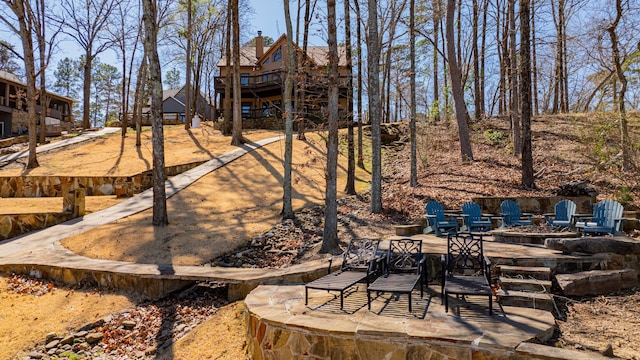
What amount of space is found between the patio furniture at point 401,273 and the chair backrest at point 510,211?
4142mm

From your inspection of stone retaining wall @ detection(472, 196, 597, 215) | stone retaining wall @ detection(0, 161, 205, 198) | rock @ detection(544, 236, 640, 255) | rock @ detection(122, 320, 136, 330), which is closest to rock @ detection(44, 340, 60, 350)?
rock @ detection(122, 320, 136, 330)

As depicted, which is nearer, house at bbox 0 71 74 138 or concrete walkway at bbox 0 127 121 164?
concrete walkway at bbox 0 127 121 164

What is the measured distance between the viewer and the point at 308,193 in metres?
14.3

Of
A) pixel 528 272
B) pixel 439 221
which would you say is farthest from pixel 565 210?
pixel 528 272

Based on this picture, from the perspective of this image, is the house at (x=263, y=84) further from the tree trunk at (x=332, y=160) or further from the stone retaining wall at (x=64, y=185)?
the tree trunk at (x=332, y=160)

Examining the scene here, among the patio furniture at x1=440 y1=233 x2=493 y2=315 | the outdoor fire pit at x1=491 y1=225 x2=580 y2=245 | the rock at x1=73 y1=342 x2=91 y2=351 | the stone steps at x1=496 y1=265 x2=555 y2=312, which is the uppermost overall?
the outdoor fire pit at x1=491 y1=225 x2=580 y2=245

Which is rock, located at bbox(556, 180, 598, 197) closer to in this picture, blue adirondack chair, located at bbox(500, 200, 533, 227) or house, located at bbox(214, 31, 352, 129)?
blue adirondack chair, located at bbox(500, 200, 533, 227)

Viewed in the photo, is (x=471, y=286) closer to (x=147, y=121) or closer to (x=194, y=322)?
(x=194, y=322)

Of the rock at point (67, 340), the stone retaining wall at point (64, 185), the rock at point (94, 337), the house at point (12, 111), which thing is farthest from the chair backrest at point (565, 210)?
the house at point (12, 111)

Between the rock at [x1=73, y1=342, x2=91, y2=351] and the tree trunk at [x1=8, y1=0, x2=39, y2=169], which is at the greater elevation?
the tree trunk at [x1=8, y1=0, x2=39, y2=169]

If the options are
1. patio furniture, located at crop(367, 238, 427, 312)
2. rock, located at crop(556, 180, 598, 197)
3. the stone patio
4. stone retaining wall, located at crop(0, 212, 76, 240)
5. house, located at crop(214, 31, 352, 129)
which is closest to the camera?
the stone patio

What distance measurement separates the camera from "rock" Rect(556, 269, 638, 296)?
516cm

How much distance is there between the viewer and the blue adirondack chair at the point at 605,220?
23.5 ft

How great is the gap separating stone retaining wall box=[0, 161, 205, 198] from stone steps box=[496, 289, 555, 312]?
14626 mm
